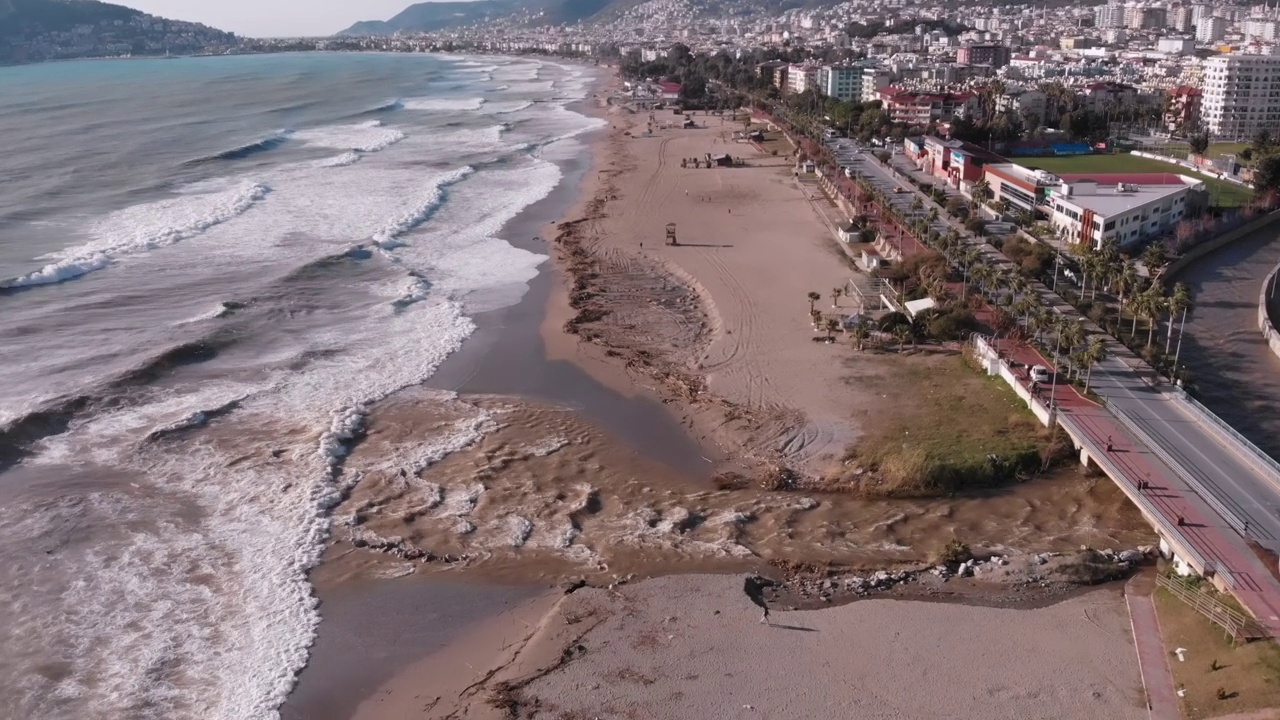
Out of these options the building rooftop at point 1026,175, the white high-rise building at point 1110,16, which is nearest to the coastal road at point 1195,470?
the building rooftop at point 1026,175

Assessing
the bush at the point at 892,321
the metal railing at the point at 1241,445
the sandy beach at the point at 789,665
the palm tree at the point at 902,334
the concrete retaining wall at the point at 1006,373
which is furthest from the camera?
the bush at the point at 892,321

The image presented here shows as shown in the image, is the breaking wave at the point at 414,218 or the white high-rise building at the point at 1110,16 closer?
the breaking wave at the point at 414,218

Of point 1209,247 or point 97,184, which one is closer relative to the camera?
point 1209,247

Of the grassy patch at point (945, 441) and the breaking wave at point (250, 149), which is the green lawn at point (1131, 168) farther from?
the breaking wave at point (250, 149)

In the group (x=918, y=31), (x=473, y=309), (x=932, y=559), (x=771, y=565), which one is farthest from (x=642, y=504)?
(x=918, y=31)

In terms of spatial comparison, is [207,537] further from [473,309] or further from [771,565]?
[473,309]

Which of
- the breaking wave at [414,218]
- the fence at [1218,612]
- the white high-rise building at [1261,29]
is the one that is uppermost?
the white high-rise building at [1261,29]
